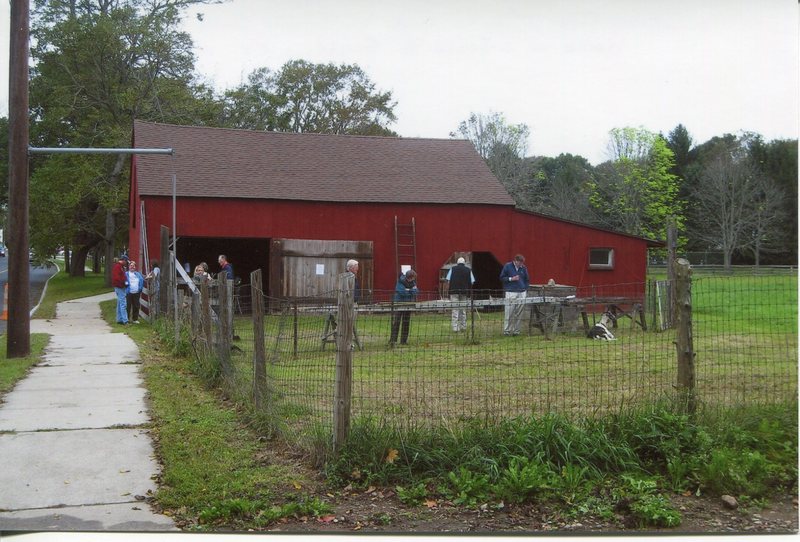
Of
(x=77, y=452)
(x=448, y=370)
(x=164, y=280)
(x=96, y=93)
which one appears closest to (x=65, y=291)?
(x=96, y=93)

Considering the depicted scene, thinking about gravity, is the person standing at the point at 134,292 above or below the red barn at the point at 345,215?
below

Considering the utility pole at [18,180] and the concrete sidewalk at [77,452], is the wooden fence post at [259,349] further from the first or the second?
the utility pole at [18,180]

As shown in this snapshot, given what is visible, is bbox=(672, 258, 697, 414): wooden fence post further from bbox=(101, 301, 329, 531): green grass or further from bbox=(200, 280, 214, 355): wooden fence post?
bbox=(200, 280, 214, 355): wooden fence post

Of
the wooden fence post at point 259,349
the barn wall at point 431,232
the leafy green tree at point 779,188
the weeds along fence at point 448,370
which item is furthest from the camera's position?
the leafy green tree at point 779,188

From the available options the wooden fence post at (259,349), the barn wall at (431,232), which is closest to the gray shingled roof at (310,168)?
the barn wall at (431,232)

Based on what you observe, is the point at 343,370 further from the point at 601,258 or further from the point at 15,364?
the point at 601,258

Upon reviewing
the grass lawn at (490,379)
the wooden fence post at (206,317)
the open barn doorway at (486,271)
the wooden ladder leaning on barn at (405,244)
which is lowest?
the grass lawn at (490,379)

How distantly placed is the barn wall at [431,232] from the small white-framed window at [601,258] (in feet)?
0.60

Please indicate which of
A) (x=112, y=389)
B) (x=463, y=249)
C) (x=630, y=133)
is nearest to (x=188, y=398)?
(x=112, y=389)

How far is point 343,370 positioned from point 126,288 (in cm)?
1504

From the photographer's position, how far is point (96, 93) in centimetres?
3130

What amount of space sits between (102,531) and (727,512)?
4012 mm

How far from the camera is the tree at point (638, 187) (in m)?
40.6

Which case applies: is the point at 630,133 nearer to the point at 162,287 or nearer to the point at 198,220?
the point at 198,220
